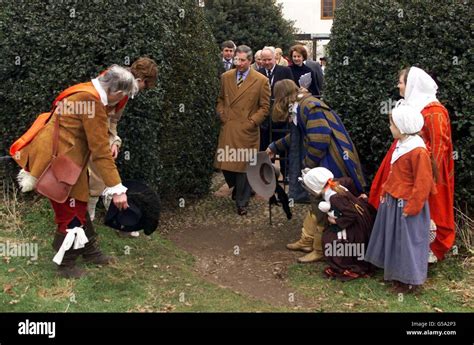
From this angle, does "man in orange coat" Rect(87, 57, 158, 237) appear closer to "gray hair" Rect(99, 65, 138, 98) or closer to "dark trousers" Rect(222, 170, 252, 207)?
"gray hair" Rect(99, 65, 138, 98)

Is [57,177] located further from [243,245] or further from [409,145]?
[409,145]

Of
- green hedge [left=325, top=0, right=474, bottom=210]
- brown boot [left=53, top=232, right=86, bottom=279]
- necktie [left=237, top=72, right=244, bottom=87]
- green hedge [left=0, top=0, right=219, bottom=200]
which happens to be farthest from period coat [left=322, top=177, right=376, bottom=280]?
necktie [left=237, top=72, right=244, bottom=87]

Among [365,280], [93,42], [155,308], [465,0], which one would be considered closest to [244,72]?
[93,42]

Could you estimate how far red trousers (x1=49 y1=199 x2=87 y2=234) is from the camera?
5.12 m

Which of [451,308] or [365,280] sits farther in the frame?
[365,280]

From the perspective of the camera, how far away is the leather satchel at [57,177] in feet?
16.2

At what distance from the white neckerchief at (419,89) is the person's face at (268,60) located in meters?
3.34

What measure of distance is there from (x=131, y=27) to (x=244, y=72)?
1900 millimetres

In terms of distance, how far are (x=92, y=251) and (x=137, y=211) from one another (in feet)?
1.83

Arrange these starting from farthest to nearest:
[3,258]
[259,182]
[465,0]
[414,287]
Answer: [259,182] → [465,0] → [3,258] → [414,287]

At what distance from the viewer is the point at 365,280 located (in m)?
5.57

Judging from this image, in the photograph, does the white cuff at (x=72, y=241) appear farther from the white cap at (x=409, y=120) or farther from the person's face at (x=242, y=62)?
the person's face at (x=242, y=62)

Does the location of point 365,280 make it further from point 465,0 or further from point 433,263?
point 465,0

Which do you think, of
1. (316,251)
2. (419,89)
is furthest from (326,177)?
(419,89)
